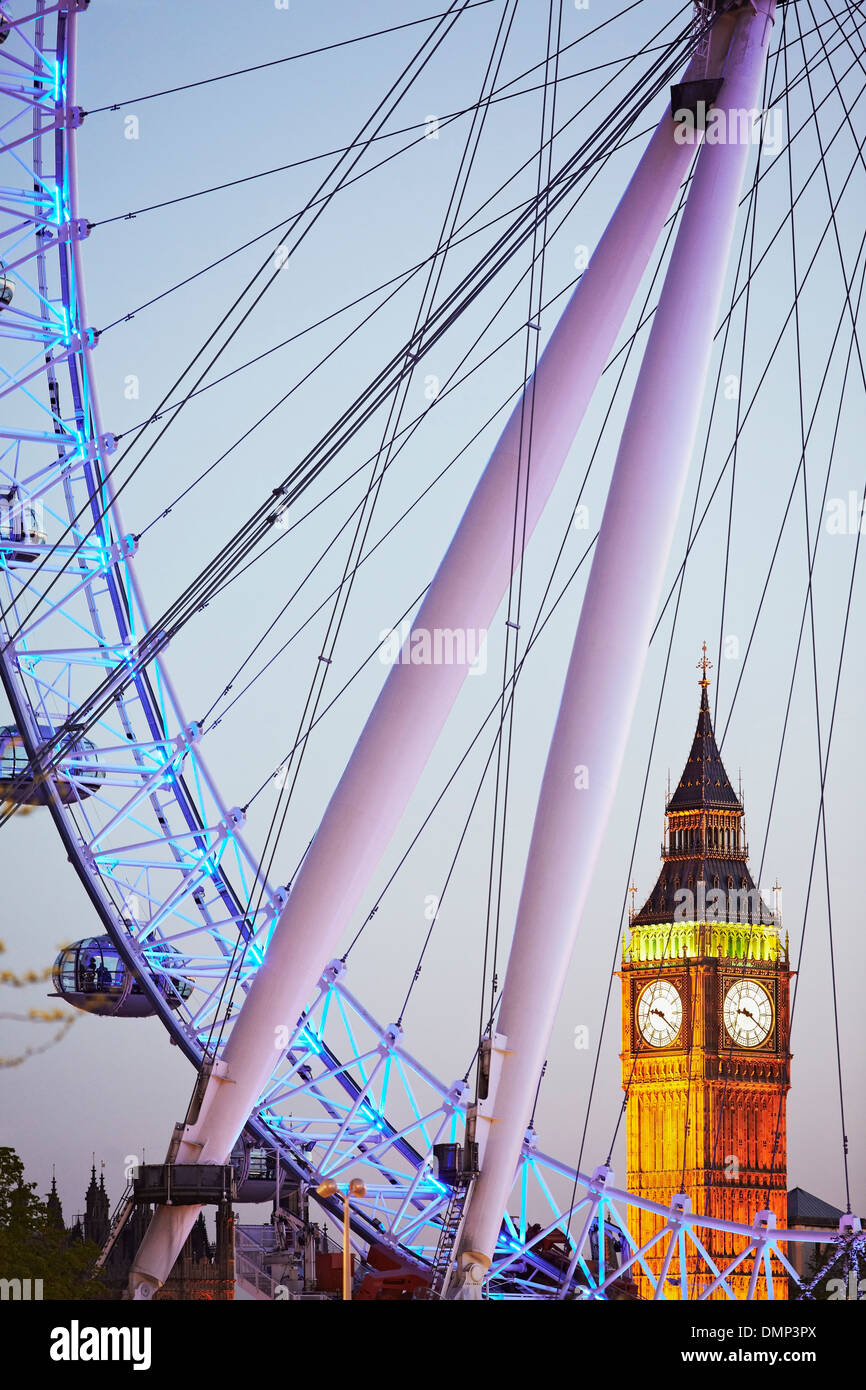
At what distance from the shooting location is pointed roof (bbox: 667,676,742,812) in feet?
622

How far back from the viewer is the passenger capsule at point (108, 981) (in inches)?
2218

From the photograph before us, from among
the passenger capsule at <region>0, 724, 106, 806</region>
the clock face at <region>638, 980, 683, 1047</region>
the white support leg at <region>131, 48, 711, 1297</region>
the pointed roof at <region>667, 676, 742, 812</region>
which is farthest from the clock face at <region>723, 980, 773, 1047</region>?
the white support leg at <region>131, 48, 711, 1297</region>

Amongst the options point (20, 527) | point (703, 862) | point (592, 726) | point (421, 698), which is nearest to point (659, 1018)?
point (703, 862)

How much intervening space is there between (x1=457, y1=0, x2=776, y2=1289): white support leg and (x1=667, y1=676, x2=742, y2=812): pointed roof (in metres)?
162

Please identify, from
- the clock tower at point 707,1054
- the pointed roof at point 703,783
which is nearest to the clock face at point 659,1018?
the clock tower at point 707,1054

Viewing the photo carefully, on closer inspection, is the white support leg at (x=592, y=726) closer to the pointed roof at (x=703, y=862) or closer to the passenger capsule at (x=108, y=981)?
the passenger capsule at (x=108, y=981)

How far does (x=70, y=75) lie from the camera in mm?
45094

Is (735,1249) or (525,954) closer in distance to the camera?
(525,954)

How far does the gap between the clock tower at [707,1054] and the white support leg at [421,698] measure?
148 m

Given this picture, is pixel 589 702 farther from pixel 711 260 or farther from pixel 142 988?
pixel 142 988

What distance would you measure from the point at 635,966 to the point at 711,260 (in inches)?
6157
